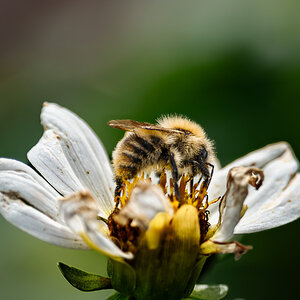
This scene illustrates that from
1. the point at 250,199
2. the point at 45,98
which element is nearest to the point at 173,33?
the point at 45,98

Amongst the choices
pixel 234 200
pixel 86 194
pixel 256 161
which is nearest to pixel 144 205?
pixel 86 194

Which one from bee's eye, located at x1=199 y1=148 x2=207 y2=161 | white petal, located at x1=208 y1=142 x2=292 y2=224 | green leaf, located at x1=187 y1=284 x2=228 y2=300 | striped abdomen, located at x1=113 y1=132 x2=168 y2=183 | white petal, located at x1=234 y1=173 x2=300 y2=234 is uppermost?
striped abdomen, located at x1=113 y1=132 x2=168 y2=183

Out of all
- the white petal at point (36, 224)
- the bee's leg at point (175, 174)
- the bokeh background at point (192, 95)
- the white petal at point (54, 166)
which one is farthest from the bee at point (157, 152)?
the bokeh background at point (192, 95)

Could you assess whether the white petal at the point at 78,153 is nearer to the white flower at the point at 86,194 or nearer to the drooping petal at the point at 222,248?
the white flower at the point at 86,194

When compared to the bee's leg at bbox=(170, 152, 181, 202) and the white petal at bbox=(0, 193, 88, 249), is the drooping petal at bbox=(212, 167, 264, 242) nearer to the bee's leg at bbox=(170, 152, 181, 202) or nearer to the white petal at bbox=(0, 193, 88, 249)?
the bee's leg at bbox=(170, 152, 181, 202)

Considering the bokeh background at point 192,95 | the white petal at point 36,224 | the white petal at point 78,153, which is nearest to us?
the white petal at point 36,224

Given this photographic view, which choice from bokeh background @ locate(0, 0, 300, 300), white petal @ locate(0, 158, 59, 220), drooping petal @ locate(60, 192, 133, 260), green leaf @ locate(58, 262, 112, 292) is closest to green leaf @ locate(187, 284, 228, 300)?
green leaf @ locate(58, 262, 112, 292)
